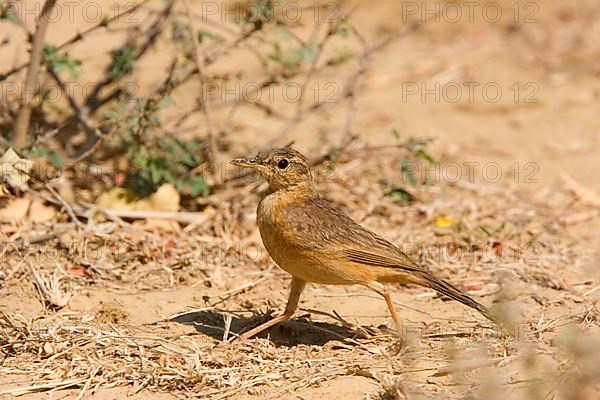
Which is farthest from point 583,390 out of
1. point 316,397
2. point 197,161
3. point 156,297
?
point 197,161

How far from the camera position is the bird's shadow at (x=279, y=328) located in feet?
18.6

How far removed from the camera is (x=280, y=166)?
5.79 metres

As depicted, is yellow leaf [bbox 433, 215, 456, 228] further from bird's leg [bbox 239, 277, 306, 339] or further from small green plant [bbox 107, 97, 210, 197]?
bird's leg [bbox 239, 277, 306, 339]

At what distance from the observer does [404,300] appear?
6312 mm

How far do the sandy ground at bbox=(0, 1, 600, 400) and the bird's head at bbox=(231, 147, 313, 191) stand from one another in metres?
0.79

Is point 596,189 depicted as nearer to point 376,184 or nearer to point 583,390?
point 376,184

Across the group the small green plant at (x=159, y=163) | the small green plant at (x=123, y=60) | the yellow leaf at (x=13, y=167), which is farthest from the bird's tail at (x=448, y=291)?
the small green plant at (x=123, y=60)

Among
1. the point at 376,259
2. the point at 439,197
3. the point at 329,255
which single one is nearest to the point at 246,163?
the point at 329,255

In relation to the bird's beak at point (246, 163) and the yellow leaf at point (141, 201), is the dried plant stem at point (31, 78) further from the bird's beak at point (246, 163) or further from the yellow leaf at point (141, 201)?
the bird's beak at point (246, 163)

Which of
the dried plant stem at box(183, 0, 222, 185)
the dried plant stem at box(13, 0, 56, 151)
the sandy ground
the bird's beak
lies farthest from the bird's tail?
the dried plant stem at box(13, 0, 56, 151)

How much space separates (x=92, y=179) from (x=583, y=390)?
465cm

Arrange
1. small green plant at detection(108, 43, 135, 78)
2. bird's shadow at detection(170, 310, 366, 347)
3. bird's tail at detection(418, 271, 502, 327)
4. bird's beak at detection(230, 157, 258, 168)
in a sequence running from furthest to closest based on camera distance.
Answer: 1. small green plant at detection(108, 43, 135, 78)
2. bird's beak at detection(230, 157, 258, 168)
3. bird's shadow at detection(170, 310, 366, 347)
4. bird's tail at detection(418, 271, 502, 327)

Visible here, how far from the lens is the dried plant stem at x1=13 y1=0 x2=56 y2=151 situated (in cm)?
675

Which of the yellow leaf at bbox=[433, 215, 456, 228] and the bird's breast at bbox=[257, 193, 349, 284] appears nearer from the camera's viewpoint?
the bird's breast at bbox=[257, 193, 349, 284]
